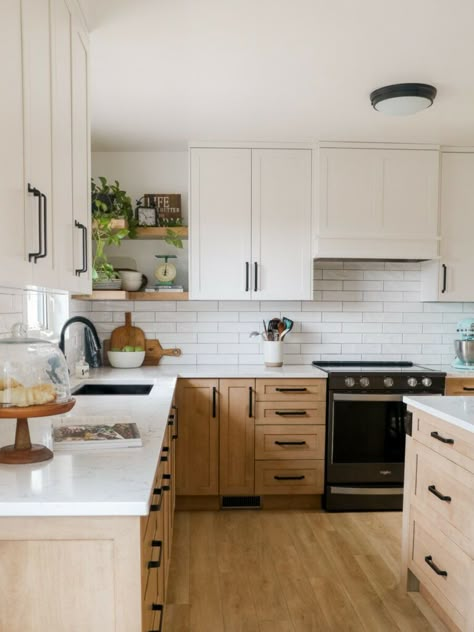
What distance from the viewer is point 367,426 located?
3584 mm

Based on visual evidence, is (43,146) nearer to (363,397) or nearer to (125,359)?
(125,359)

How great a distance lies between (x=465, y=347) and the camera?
12.8 feet

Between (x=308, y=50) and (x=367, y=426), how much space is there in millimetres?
2333

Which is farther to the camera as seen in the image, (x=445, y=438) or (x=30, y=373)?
(x=445, y=438)

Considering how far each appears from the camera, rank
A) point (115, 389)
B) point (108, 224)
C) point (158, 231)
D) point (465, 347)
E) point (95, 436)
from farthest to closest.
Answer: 1. point (465, 347)
2. point (158, 231)
3. point (108, 224)
4. point (115, 389)
5. point (95, 436)

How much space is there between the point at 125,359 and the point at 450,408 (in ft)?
7.38

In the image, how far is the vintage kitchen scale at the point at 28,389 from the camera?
4.59 feet

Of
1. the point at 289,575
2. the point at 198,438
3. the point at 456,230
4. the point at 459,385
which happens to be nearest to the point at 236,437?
the point at 198,438

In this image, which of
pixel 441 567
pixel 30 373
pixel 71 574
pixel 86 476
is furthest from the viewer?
pixel 441 567

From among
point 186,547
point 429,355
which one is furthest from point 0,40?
point 429,355

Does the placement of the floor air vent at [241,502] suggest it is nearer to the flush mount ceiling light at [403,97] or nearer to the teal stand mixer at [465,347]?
the teal stand mixer at [465,347]

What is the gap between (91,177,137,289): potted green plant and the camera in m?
3.55

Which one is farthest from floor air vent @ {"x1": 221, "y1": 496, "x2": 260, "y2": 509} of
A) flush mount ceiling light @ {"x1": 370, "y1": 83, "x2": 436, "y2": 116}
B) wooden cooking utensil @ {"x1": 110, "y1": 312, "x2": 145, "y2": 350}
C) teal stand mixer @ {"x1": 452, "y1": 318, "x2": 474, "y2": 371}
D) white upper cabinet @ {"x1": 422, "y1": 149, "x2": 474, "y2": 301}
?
flush mount ceiling light @ {"x1": 370, "y1": 83, "x2": 436, "y2": 116}

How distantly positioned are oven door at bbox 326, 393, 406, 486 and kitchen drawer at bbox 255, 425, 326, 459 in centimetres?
12
